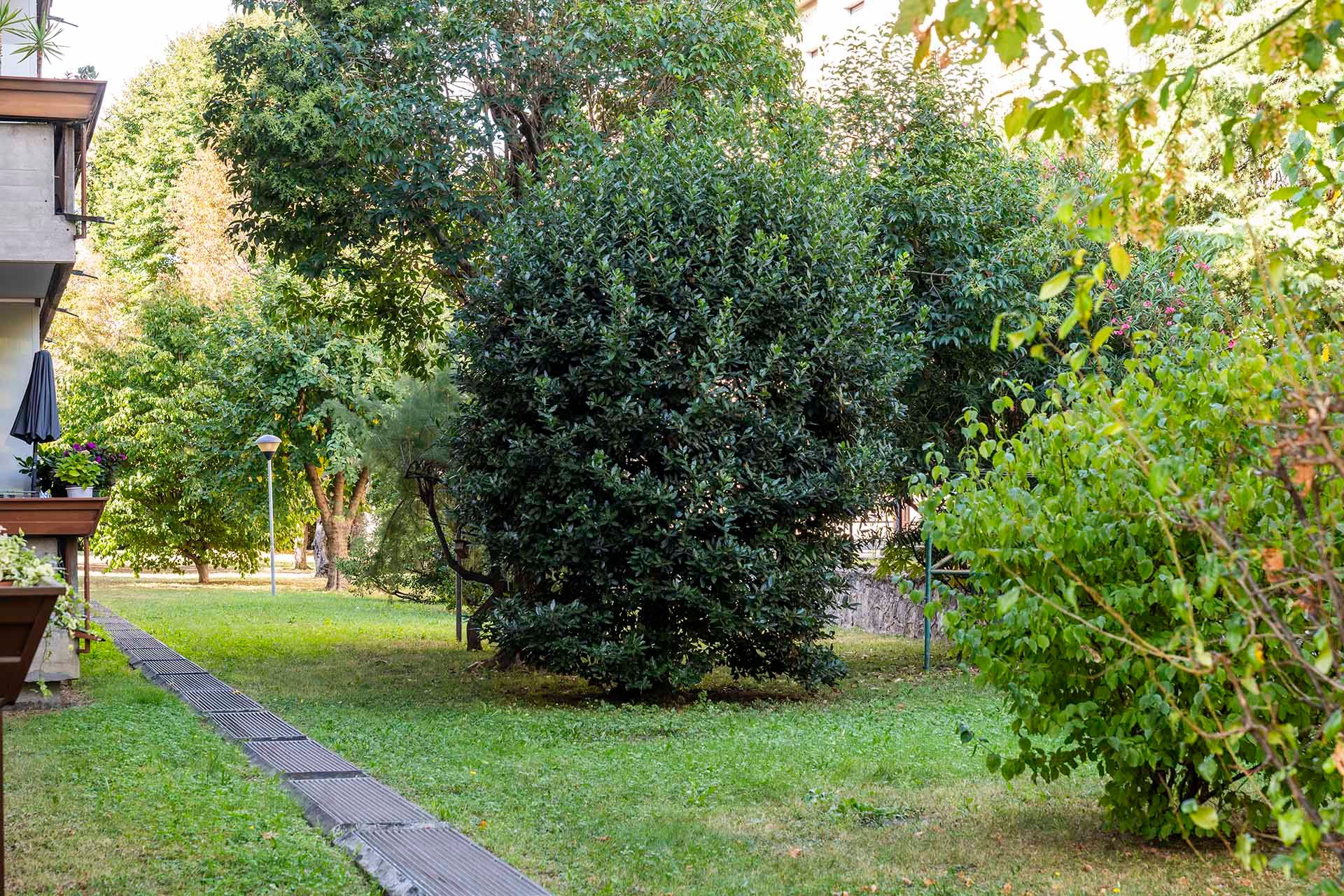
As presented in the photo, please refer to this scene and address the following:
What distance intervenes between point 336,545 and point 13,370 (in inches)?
764

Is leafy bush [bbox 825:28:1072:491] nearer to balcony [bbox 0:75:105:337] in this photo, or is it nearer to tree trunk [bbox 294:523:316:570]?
balcony [bbox 0:75:105:337]

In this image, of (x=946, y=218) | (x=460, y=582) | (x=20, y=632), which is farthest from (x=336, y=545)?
(x=20, y=632)

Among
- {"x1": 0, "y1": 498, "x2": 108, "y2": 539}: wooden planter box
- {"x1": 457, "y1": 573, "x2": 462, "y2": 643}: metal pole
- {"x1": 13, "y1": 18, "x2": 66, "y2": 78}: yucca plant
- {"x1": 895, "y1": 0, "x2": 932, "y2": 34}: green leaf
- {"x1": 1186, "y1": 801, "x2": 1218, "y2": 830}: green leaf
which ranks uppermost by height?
{"x1": 13, "y1": 18, "x2": 66, "y2": 78}: yucca plant

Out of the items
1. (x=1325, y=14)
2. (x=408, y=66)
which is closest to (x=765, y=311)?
(x=408, y=66)

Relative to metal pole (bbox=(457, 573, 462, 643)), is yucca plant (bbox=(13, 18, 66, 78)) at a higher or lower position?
higher

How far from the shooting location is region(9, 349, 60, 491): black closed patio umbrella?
34.6 ft

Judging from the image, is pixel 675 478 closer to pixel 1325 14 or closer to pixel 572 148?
pixel 572 148

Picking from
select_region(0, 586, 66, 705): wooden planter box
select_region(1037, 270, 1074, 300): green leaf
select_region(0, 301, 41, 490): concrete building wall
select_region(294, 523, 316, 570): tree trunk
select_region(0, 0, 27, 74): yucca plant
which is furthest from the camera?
select_region(294, 523, 316, 570): tree trunk

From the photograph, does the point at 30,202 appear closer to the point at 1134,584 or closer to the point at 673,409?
the point at 673,409

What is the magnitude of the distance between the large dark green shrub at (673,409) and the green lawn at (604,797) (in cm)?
83

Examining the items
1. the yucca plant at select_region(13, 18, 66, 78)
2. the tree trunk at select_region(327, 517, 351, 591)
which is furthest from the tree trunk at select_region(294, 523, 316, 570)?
the yucca plant at select_region(13, 18, 66, 78)

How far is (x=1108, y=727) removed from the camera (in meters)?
5.10

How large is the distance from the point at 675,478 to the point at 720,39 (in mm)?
5406

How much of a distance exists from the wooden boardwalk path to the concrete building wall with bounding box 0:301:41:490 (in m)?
2.93
